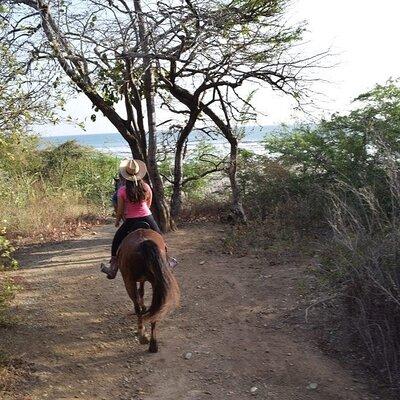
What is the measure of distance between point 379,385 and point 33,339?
A: 13.6 ft

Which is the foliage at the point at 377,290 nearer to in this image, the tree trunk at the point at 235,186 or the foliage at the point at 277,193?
the foliage at the point at 277,193

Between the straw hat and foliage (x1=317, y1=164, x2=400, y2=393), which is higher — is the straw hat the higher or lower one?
the higher one

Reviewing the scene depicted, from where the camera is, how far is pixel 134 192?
6.03 metres

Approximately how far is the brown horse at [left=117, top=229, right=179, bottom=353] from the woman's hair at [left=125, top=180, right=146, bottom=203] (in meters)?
0.53

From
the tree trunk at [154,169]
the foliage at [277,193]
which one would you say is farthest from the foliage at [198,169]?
the tree trunk at [154,169]

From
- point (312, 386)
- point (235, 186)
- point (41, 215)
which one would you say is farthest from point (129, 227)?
point (41, 215)

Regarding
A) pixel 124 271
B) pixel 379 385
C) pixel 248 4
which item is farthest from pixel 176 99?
pixel 379 385

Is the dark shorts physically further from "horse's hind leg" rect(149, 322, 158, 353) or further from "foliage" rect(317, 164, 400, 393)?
"foliage" rect(317, 164, 400, 393)

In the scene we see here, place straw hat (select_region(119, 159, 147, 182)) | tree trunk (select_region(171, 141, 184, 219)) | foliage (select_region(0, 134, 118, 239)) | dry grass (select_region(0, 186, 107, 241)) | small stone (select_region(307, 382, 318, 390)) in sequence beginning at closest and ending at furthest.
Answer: small stone (select_region(307, 382, 318, 390)) → straw hat (select_region(119, 159, 147, 182)) → dry grass (select_region(0, 186, 107, 241)) → foliage (select_region(0, 134, 118, 239)) → tree trunk (select_region(171, 141, 184, 219))

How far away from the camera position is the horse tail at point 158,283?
16.7 ft

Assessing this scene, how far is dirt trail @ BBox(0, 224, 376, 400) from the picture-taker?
15.6 feet

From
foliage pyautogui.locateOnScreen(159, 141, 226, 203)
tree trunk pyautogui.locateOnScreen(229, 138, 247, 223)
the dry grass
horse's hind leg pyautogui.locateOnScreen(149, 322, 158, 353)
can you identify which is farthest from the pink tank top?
foliage pyautogui.locateOnScreen(159, 141, 226, 203)

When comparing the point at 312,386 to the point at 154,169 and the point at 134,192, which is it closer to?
the point at 134,192

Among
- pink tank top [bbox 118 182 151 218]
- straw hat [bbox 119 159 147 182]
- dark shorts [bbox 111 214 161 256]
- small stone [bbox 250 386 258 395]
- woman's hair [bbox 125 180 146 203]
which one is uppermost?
straw hat [bbox 119 159 147 182]
